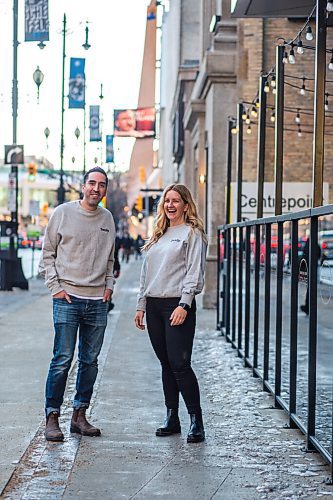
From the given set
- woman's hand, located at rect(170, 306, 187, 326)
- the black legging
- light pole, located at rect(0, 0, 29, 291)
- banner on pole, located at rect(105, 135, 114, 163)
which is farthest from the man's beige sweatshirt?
banner on pole, located at rect(105, 135, 114, 163)

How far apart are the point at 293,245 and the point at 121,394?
2.60m

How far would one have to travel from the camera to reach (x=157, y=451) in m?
7.68

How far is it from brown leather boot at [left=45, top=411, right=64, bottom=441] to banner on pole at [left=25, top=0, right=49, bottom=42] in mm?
20524

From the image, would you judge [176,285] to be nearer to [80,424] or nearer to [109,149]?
[80,424]

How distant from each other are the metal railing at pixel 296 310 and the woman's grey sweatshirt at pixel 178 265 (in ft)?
2.77

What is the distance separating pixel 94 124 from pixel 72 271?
4518 centimetres

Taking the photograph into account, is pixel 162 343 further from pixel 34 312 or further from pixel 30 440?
pixel 34 312

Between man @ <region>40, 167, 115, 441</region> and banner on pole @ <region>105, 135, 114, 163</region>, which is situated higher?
banner on pole @ <region>105, 135, 114, 163</region>

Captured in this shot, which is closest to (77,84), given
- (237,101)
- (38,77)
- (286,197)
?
(38,77)

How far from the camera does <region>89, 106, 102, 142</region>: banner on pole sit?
51469mm

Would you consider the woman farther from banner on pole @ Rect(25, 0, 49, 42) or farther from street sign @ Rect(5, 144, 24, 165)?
street sign @ Rect(5, 144, 24, 165)

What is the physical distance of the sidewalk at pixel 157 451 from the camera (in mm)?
6590

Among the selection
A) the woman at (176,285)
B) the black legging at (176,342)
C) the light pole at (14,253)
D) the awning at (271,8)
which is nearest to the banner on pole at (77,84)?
the light pole at (14,253)

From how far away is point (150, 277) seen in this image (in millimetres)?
8070
